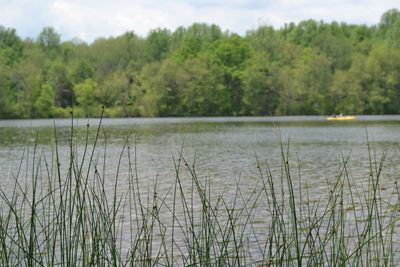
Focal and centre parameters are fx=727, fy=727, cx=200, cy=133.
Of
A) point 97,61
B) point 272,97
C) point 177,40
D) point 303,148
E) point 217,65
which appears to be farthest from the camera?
point 177,40

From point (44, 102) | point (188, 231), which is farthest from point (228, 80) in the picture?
point (188, 231)

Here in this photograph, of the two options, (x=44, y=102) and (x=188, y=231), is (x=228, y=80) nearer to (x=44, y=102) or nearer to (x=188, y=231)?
(x=44, y=102)

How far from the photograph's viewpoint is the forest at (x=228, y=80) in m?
85.4

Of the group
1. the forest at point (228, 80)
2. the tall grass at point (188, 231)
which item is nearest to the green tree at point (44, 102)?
the forest at point (228, 80)

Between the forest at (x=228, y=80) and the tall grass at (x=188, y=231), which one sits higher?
the forest at (x=228, y=80)

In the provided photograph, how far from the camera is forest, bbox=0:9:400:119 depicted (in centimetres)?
8538

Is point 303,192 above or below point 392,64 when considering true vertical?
below

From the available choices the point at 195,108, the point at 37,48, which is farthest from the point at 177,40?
the point at 195,108

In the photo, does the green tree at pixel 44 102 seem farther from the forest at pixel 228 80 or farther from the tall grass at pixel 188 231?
the tall grass at pixel 188 231

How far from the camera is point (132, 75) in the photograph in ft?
325

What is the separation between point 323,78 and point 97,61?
1546 inches

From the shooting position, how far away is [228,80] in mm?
95062

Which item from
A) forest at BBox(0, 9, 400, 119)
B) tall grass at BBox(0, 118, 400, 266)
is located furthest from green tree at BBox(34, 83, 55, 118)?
tall grass at BBox(0, 118, 400, 266)

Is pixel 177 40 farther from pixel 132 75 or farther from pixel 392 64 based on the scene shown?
pixel 392 64
